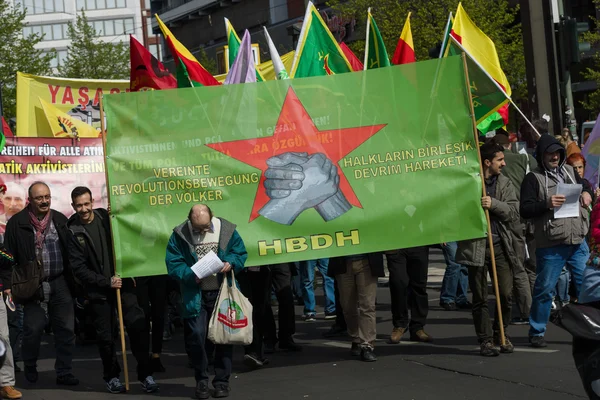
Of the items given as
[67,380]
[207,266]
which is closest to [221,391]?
[207,266]

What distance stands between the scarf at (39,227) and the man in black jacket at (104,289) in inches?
19.6

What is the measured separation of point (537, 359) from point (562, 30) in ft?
28.4

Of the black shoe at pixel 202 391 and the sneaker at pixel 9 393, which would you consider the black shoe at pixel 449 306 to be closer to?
the black shoe at pixel 202 391

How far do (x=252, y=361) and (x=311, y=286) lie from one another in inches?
136

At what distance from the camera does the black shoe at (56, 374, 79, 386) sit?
31.4ft

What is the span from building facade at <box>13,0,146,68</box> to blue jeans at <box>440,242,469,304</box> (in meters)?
88.5

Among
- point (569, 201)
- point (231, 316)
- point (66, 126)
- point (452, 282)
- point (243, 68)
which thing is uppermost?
point (66, 126)

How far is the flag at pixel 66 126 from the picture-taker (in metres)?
15.5

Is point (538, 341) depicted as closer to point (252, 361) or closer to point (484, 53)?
point (252, 361)

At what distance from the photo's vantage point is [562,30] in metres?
16.5

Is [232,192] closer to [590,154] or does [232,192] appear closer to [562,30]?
[590,154]

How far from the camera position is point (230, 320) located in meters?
8.50

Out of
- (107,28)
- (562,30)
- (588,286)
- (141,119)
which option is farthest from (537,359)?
(107,28)

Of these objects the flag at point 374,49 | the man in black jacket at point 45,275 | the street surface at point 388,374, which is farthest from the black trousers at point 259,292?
the flag at point 374,49
